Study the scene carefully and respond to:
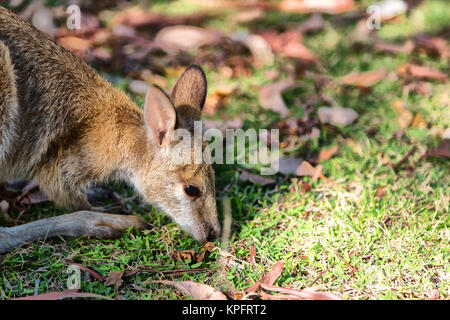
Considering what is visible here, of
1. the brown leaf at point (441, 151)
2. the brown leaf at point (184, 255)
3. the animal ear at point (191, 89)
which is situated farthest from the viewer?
the brown leaf at point (441, 151)

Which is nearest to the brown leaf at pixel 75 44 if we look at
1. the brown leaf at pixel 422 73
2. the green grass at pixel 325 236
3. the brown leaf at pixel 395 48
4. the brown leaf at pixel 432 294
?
the green grass at pixel 325 236

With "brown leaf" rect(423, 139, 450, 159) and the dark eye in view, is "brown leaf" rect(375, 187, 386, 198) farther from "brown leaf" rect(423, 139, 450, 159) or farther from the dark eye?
the dark eye

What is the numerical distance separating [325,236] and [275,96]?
163cm

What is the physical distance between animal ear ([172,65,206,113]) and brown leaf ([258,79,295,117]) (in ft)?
3.48


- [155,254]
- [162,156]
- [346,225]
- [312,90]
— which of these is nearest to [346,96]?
[312,90]

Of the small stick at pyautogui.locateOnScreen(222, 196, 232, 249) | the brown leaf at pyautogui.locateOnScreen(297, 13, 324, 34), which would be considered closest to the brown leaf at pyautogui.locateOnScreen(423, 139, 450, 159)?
the small stick at pyautogui.locateOnScreen(222, 196, 232, 249)

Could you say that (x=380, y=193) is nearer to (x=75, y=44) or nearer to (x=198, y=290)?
(x=198, y=290)

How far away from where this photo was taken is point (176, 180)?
10.3 ft

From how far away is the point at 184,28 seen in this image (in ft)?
16.8

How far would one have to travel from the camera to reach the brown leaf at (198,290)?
102 inches

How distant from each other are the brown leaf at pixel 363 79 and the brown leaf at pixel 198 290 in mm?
2617

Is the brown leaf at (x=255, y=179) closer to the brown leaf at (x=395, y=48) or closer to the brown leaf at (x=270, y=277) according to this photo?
the brown leaf at (x=270, y=277)

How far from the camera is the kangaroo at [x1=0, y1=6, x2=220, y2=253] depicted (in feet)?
9.93

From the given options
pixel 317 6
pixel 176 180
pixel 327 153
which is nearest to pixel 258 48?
pixel 317 6
